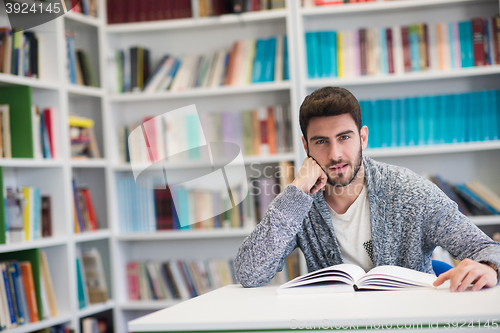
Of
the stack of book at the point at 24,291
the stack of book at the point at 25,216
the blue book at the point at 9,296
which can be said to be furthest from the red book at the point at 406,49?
the blue book at the point at 9,296

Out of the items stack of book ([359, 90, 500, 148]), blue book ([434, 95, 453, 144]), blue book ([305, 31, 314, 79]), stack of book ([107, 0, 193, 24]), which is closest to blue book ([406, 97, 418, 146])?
stack of book ([359, 90, 500, 148])

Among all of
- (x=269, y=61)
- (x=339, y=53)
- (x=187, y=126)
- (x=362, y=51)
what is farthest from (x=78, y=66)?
(x=362, y=51)

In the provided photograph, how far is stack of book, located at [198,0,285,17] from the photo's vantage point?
2.72 metres

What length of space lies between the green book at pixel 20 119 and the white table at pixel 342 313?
61.0 inches

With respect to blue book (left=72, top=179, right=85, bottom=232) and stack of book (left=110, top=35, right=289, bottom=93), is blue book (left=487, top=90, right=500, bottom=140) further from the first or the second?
blue book (left=72, top=179, right=85, bottom=232)

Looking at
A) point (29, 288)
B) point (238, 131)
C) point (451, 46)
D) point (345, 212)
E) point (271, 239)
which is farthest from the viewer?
point (238, 131)

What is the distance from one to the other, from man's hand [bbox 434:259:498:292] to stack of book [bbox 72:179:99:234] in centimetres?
202

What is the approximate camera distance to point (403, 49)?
8.55 feet

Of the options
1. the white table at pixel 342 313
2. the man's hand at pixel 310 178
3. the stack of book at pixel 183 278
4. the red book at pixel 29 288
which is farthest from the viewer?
the stack of book at pixel 183 278

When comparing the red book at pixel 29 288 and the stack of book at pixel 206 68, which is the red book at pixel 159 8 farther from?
the red book at pixel 29 288

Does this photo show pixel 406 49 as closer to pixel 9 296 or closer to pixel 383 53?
pixel 383 53

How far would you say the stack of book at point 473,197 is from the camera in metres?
2.50

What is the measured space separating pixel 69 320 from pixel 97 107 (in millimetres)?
1202

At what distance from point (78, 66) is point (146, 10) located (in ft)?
1.65
